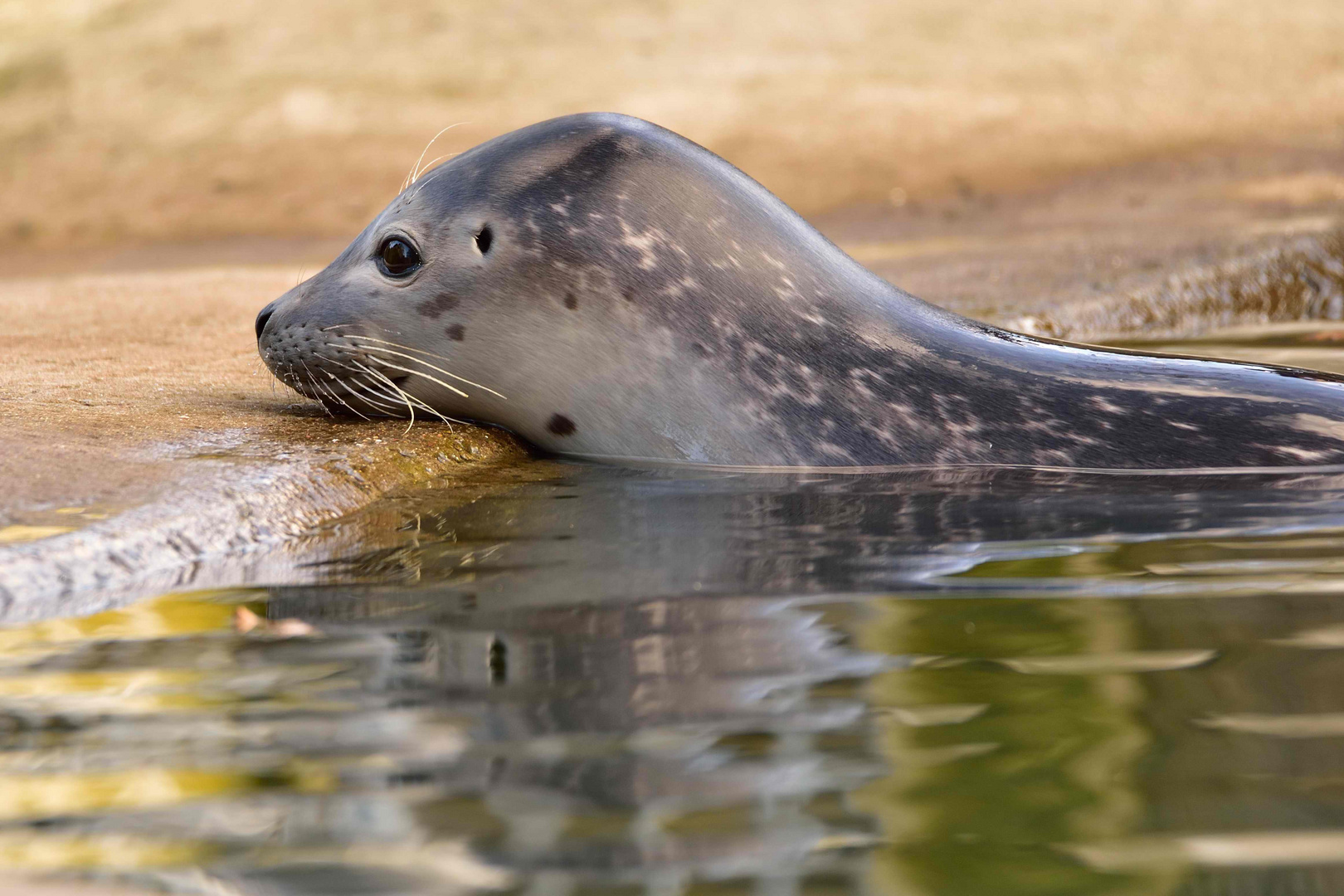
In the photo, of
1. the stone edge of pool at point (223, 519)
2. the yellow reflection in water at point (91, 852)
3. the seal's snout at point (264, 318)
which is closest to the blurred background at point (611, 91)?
the seal's snout at point (264, 318)

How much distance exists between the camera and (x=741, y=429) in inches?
137

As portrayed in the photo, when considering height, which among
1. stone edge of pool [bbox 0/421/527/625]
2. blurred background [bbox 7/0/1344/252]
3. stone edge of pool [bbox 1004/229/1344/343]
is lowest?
stone edge of pool [bbox 0/421/527/625]

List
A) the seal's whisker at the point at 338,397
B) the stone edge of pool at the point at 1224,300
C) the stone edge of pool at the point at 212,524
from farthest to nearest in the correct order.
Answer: the stone edge of pool at the point at 1224,300 < the seal's whisker at the point at 338,397 < the stone edge of pool at the point at 212,524

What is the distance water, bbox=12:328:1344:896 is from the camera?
1377 mm

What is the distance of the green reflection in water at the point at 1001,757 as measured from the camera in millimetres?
1342

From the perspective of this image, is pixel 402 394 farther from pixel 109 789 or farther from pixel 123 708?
pixel 109 789

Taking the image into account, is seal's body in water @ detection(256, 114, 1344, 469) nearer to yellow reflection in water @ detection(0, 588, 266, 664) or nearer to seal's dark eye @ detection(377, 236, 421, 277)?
seal's dark eye @ detection(377, 236, 421, 277)

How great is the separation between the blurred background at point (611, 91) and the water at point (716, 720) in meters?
7.65

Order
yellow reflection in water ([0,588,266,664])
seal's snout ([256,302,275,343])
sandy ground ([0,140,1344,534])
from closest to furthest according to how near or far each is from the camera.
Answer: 1. yellow reflection in water ([0,588,266,664])
2. sandy ground ([0,140,1344,534])
3. seal's snout ([256,302,275,343])

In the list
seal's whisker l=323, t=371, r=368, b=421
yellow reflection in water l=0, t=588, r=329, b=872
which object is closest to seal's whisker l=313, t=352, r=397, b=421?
seal's whisker l=323, t=371, r=368, b=421

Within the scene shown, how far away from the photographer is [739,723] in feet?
5.61

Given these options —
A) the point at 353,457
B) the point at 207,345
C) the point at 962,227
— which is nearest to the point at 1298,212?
the point at 962,227

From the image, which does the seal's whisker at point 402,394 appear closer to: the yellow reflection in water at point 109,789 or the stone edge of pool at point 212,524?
the stone edge of pool at point 212,524

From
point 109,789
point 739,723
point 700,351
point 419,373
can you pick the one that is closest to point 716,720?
point 739,723
